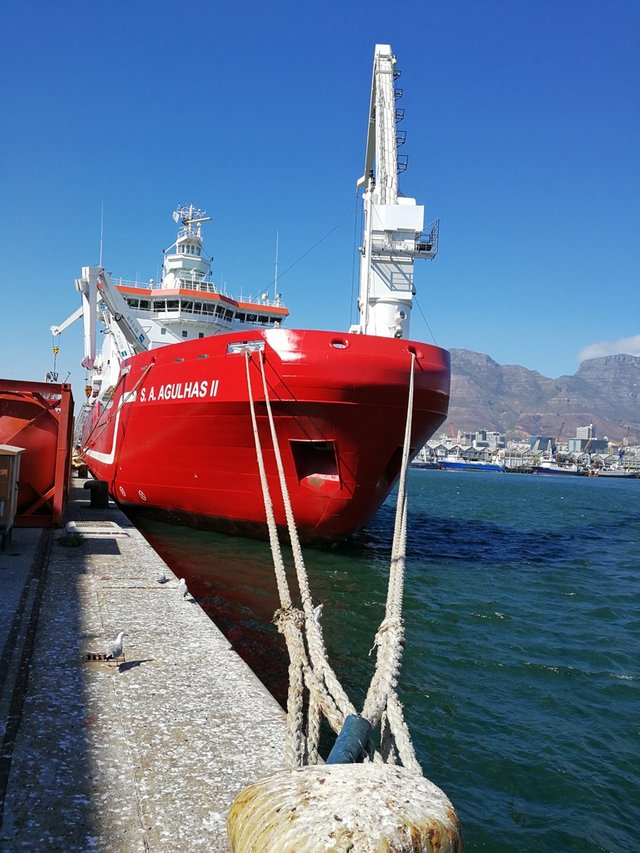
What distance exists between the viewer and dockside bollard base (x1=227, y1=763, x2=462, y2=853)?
5.52ft

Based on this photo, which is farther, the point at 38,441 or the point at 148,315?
the point at 148,315

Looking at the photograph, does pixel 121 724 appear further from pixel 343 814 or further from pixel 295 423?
pixel 295 423

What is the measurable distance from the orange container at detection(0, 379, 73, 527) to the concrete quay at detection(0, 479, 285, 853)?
3590 mm

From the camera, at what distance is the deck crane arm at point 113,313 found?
55.0ft

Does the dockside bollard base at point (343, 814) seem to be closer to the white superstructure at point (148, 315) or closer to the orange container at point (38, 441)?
the orange container at point (38, 441)

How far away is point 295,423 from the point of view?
10336 mm

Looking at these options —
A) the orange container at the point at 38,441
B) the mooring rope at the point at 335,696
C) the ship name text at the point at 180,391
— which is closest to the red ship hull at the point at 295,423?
the ship name text at the point at 180,391

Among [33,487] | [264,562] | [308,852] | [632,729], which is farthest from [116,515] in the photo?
[308,852]

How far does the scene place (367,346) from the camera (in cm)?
1019

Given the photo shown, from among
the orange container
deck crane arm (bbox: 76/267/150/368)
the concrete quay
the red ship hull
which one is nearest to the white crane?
deck crane arm (bbox: 76/267/150/368)

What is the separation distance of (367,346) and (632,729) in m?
6.48

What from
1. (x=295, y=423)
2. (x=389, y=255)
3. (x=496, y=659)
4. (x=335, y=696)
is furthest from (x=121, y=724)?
(x=389, y=255)

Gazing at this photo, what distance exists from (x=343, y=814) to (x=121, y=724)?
2.13m

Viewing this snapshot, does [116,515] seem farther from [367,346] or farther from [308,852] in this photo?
[308,852]
